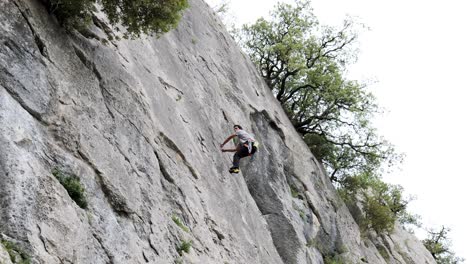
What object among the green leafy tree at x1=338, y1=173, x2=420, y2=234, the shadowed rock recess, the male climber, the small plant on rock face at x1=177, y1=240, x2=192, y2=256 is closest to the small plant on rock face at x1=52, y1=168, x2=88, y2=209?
the shadowed rock recess

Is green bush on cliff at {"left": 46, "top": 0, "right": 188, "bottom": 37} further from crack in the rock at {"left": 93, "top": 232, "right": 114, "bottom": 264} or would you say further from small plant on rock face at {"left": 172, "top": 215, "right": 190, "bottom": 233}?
crack in the rock at {"left": 93, "top": 232, "right": 114, "bottom": 264}

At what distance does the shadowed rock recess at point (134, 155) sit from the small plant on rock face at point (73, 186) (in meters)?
0.13

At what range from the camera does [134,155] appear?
13656mm

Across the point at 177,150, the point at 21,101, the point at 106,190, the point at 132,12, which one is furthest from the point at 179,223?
the point at 132,12

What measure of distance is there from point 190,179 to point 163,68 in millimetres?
4461

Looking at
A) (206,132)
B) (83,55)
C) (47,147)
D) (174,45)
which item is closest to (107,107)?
(83,55)

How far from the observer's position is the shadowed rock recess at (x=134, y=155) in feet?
32.8

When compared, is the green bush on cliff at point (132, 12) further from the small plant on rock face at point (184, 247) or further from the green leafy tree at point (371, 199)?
the green leafy tree at point (371, 199)

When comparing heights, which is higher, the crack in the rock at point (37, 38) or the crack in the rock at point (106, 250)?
the crack in the rock at point (37, 38)

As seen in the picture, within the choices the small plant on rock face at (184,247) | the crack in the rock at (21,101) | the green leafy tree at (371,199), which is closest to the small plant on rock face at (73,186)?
the crack in the rock at (21,101)

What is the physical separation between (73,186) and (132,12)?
4914 mm

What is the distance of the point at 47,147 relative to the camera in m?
10.8

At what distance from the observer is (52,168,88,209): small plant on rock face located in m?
10.7

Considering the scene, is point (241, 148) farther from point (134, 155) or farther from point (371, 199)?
point (371, 199)
